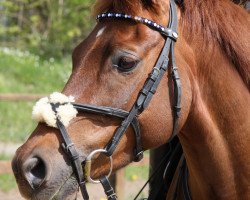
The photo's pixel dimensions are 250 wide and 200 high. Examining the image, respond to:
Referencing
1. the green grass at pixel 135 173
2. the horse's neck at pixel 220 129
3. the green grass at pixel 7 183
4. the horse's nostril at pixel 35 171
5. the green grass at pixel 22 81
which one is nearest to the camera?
the horse's nostril at pixel 35 171

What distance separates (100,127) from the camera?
238 centimetres

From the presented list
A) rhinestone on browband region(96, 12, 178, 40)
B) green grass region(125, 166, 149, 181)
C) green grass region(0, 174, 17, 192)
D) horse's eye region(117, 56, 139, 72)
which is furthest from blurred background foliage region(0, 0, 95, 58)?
horse's eye region(117, 56, 139, 72)

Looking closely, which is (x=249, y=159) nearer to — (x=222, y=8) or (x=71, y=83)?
(x=222, y=8)

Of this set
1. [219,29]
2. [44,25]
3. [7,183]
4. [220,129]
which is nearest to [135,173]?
[7,183]

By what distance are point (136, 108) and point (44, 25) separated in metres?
14.4

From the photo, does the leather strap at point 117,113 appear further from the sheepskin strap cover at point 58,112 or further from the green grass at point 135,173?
the green grass at point 135,173

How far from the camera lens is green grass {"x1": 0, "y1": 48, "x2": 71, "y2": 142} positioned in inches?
379

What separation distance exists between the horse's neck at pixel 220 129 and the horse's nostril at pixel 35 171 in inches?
30.4

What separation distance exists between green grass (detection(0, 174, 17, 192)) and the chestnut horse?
448 cm

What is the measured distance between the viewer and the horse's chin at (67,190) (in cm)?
232

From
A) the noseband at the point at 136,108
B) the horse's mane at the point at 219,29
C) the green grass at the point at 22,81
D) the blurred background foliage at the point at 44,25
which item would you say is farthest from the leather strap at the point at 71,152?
the blurred background foliage at the point at 44,25

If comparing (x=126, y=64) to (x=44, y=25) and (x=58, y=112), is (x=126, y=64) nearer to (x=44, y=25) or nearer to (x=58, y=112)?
(x=58, y=112)

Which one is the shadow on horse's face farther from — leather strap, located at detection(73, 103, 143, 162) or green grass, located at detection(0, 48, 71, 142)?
green grass, located at detection(0, 48, 71, 142)

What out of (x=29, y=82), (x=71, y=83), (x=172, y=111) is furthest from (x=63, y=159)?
(x=29, y=82)
